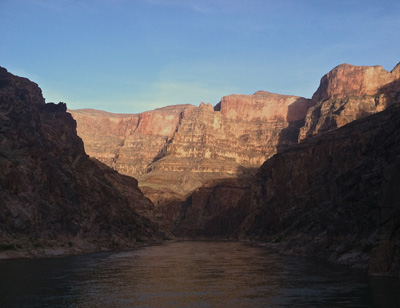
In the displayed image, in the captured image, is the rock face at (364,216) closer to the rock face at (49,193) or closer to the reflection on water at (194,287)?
the reflection on water at (194,287)

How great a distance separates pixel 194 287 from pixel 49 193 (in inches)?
2777

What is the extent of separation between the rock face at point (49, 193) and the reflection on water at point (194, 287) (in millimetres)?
25318

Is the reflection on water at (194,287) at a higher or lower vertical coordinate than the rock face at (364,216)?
lower

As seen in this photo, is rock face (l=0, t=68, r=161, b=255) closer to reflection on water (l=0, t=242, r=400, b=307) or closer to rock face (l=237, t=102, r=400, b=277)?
reflection on water (l=0, t=242, r=400, b=307)

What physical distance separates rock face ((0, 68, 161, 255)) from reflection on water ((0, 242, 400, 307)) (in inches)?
997

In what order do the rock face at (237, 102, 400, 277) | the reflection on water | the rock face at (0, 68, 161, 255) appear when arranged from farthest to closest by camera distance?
the rock face at (0, 68, 161, 255), the rock face at (237, 102, 400, 277), the reflection on water

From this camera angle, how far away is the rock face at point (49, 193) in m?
96.2

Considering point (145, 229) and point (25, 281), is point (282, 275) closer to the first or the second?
point (25, 281)

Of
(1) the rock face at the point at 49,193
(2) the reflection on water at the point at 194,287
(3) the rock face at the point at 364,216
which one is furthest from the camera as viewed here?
(1) the rock face at the point at 49,193

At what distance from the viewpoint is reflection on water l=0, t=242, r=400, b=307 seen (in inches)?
1614

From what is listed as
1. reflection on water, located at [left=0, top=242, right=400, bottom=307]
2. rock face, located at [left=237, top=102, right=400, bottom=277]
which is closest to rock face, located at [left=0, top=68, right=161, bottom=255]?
reflection on water, located at [left=0, top=242, right=400, bottom=307]

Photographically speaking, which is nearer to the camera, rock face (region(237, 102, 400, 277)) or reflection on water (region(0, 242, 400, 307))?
reflection on water (region(0, 242, 400, 307))

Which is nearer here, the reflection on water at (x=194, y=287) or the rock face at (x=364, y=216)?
the reflection on water at (x=194, y=287)

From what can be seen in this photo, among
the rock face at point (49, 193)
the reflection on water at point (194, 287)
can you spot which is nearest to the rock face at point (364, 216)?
the reflection on water at point (194, 287)
